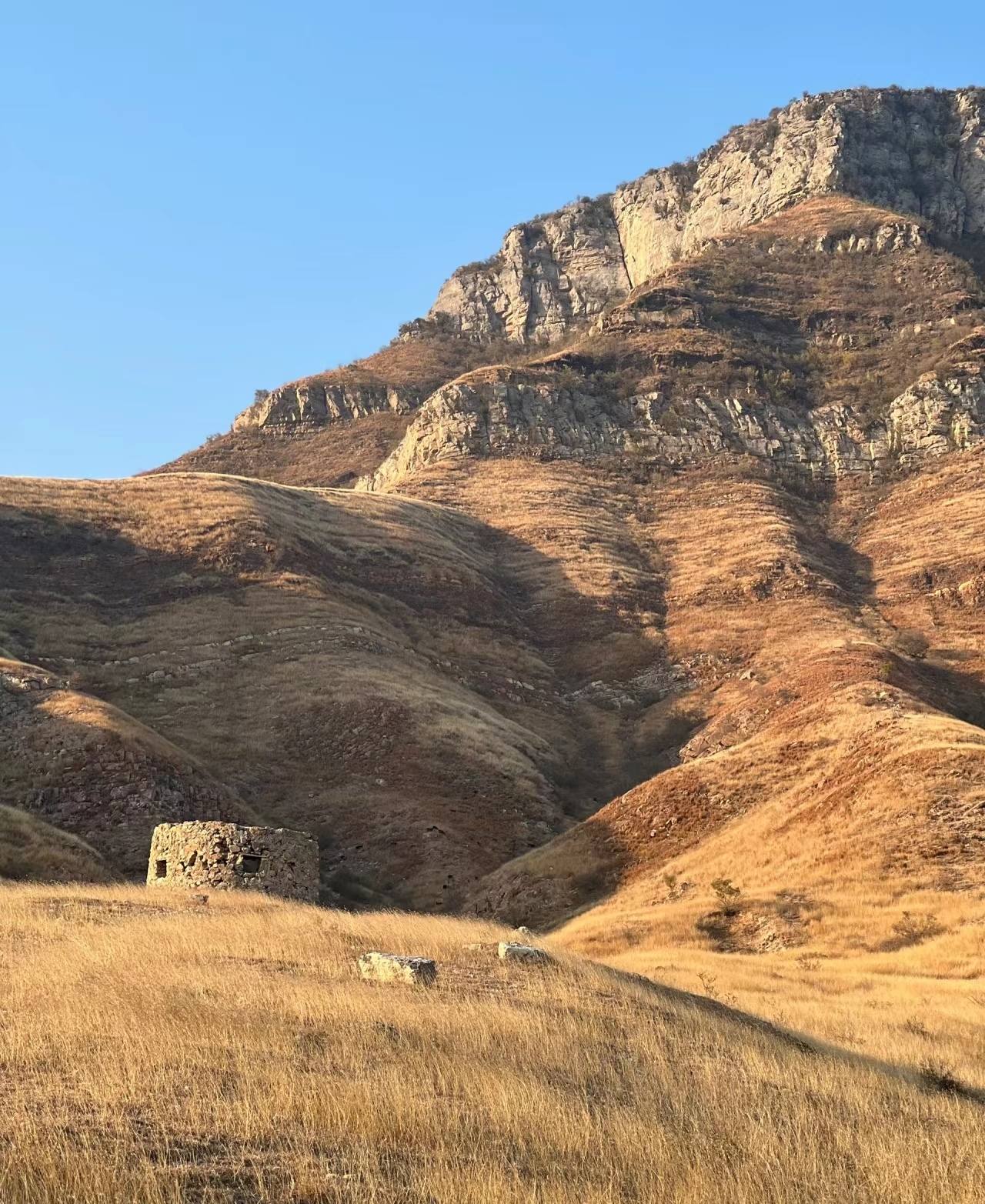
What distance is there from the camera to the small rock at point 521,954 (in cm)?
1712

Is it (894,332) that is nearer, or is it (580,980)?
(580,980)

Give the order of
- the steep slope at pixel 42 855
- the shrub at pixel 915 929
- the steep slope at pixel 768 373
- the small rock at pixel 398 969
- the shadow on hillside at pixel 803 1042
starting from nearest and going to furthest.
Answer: the shadow on hillside at pixel 803 1042 → the small rock at pixel 398 969 → the shrub at pixel 915 929 → the steep slope at pixel 42 855 → the steep slope at pixel 768 373

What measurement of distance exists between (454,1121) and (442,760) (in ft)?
133

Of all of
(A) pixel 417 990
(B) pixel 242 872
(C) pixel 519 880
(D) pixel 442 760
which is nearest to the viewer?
(A) pixel 417 990

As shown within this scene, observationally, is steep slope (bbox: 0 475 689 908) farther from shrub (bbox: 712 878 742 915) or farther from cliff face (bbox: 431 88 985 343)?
cliff face (bbox: 431 88 985 343)

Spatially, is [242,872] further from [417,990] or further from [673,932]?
[417,990]

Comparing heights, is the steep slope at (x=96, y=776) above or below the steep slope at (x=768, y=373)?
below

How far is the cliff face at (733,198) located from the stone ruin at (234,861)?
134 meters

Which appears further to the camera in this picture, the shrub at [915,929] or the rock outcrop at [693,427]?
the rock outcrop at [693,427]

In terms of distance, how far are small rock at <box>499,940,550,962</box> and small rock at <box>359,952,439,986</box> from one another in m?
2.66

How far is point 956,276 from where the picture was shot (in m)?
125

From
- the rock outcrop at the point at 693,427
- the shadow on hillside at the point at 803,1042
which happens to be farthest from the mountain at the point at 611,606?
the shadow on hillside at the point at 803,1042

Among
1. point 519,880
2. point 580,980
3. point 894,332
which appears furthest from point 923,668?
point 894,332

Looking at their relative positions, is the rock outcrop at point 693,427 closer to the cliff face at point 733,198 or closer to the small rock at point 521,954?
the cliff face at point 733,198
